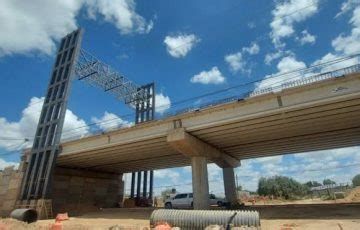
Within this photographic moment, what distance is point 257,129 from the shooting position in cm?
2319

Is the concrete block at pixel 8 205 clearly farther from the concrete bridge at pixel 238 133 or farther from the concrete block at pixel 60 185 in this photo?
the concrete bridge at pixel 238 133

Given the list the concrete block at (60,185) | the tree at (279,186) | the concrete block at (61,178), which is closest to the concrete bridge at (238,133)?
the concrete block at (61,178)

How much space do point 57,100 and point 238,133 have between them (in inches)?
→ 842

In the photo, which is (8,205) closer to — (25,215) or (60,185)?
(25,215)

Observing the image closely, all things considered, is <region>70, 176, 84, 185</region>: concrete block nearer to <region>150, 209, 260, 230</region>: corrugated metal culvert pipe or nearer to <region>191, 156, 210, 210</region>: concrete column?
<region>191, 156, 210, 210</region>: concrete column

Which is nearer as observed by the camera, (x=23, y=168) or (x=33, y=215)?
(x=33, y=215)

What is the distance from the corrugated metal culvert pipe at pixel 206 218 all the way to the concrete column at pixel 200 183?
23.7 feet

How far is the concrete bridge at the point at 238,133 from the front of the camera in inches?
727

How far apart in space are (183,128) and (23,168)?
21.3 m

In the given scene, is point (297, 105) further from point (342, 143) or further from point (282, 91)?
point (342, 143)

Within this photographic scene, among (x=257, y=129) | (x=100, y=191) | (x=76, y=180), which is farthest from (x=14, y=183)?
(x=257, y=129)

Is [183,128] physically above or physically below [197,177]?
above

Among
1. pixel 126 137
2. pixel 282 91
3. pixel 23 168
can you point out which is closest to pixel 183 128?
pixel 126 137

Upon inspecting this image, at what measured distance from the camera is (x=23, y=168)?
33.1 metres
